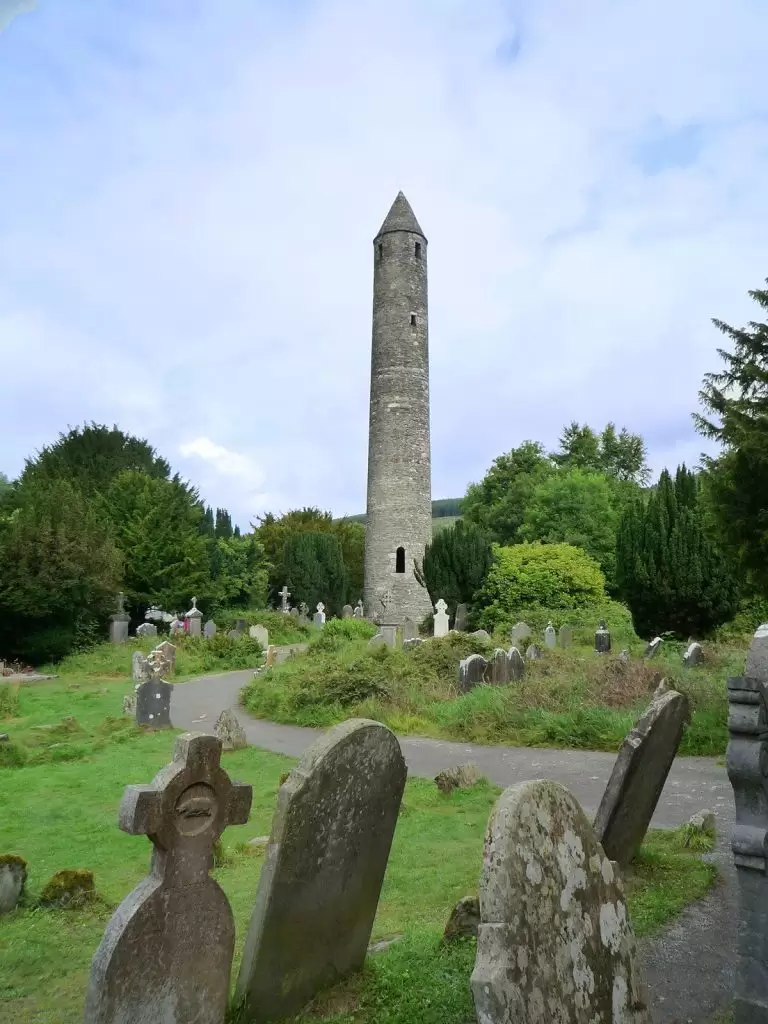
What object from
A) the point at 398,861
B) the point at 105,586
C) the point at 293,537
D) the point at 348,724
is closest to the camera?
the point at 348,724

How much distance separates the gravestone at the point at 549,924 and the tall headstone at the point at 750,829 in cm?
83

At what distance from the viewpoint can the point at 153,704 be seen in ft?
37.9

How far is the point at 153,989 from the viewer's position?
304cm

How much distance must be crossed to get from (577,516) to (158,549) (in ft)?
65.7

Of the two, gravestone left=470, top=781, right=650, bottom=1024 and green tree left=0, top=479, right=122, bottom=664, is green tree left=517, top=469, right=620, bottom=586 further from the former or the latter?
gravestone left=470, top=781, right=650, bottom=1024

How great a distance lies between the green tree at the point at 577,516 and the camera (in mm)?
36469

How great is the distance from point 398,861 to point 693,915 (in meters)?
2.08

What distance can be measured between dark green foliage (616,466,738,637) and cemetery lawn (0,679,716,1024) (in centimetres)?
1169

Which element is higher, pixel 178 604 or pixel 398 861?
pixel 178 604

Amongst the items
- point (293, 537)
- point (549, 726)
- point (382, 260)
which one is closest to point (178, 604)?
point (293, 537)

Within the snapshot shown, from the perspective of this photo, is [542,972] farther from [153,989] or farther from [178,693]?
[178,693]

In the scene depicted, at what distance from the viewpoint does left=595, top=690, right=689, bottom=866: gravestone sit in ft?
15.3

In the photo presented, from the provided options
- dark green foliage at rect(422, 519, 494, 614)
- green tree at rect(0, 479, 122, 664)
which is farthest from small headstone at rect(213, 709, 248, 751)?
dark green foliage at rect(422, 519, 494, 614)

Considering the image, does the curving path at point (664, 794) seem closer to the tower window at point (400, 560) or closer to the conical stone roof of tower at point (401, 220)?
the tower window at point (400, 560)
